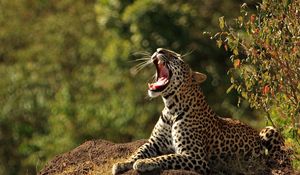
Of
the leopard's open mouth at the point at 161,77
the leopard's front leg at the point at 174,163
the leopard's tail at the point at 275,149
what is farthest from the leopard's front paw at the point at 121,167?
the leopard's tail at the point at 275,149

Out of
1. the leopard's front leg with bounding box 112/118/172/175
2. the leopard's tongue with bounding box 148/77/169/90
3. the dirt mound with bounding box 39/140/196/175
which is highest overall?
the leopard's tongue with bounding box 148/77/169/90

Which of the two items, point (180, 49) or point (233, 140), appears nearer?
point (233, 140)

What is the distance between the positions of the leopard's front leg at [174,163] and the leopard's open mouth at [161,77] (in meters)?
0.74

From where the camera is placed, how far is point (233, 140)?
1080 centimetres

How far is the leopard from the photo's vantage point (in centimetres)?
1052

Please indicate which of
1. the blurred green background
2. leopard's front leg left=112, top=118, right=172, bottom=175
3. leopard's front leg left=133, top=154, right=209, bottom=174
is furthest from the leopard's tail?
the blurred green background

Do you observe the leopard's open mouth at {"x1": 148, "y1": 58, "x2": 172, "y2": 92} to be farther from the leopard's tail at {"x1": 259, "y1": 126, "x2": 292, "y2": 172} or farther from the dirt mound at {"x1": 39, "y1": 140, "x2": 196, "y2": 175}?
the leopard's tail at {"x1": 259, "y1": 126, "x2": 292, "y2": 172}

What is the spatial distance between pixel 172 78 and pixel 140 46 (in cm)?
937

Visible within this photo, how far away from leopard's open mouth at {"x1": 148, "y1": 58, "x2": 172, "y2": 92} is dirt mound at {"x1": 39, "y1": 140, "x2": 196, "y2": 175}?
1.08m

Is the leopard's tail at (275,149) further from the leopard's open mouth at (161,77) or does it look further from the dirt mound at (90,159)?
the dirt mound at (90,159)

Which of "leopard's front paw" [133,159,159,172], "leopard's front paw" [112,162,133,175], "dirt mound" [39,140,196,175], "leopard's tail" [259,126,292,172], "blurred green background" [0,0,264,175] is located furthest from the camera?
"blurred green background" [0,0,264,175]

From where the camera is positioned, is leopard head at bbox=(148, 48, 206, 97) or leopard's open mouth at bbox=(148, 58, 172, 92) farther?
leopard head at bbox=(148, 48, 206, 97)

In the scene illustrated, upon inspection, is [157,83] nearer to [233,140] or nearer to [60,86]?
[233,140]

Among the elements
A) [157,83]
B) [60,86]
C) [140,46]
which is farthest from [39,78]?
[157,83]
